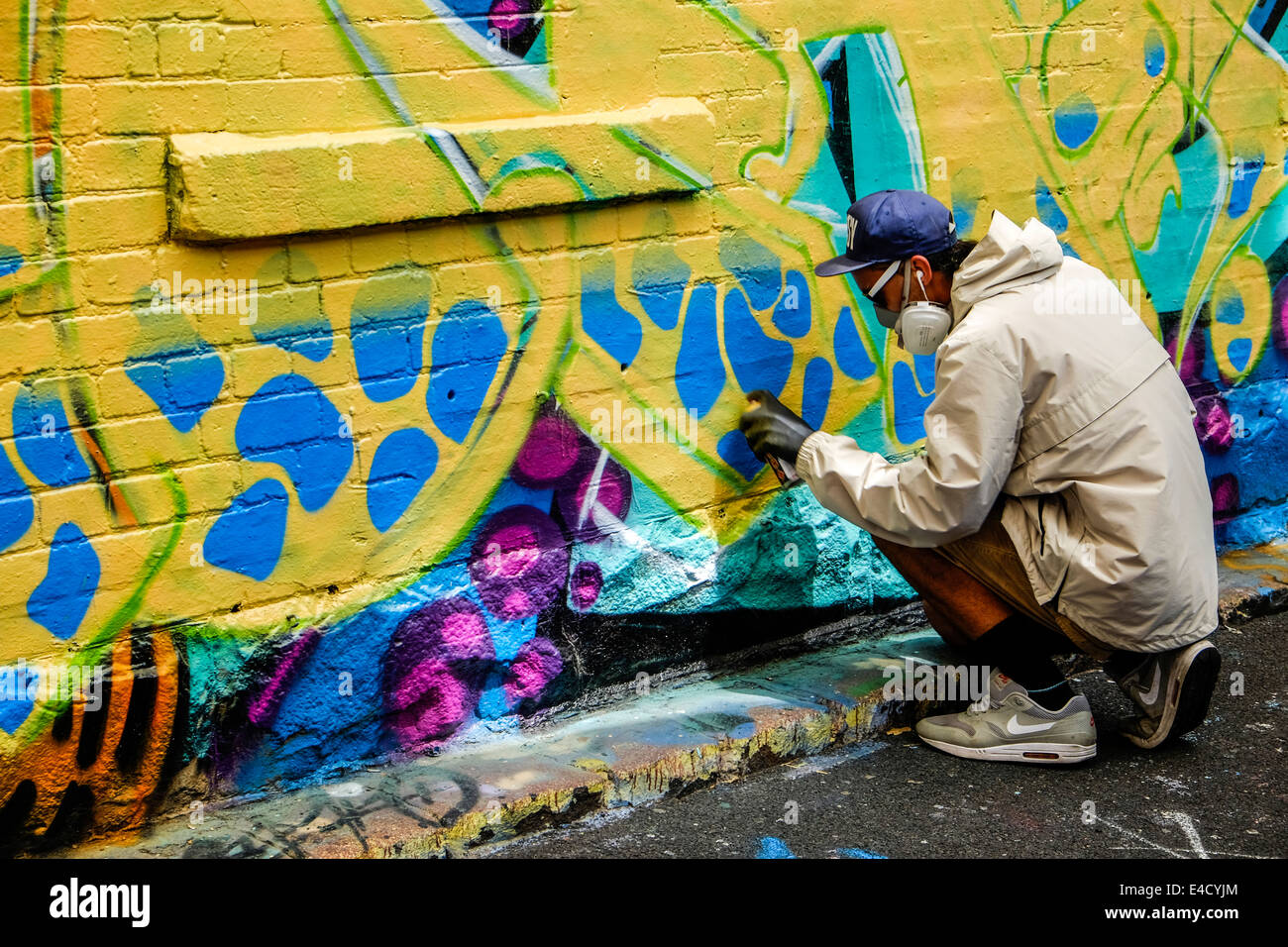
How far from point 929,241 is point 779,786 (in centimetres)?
148

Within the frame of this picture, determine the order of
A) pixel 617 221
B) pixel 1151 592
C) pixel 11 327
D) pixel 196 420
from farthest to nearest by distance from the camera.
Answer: pixel 617 221
pixel 1151 592
pixel 196 420
pixel 11 327

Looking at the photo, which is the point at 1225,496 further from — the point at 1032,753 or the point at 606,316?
the point at 606,316

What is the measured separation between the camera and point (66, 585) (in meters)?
2.92

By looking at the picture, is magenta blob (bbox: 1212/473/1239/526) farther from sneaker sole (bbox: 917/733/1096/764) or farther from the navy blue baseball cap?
the navy blue baseball cap

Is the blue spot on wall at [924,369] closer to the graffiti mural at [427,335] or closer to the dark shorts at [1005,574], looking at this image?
the graffiti mural at [427,335]

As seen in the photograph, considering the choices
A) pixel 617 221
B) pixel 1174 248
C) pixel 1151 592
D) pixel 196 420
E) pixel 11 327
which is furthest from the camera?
pixel 1174 248

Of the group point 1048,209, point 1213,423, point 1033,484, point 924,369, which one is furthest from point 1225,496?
point 1033,484

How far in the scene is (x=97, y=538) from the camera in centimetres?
295

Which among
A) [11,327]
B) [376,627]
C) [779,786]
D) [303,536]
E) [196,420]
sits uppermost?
[11,327]

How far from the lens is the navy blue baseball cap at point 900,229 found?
11.4 ft

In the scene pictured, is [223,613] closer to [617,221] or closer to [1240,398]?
[617,221]

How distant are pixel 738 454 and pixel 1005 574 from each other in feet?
2.83

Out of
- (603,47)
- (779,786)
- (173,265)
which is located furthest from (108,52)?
(779,786)

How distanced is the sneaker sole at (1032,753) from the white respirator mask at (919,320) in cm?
109
